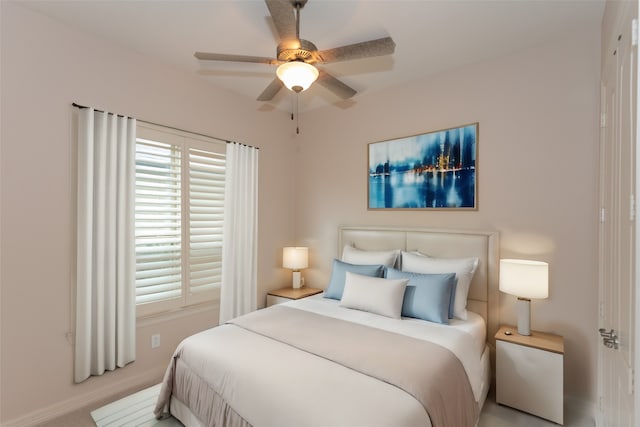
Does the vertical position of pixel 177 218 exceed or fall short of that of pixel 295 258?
it exceeds it

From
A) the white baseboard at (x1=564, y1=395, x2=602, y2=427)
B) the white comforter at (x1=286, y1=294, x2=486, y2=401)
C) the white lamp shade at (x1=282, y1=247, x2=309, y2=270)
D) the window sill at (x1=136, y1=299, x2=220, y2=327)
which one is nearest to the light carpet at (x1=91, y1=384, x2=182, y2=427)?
the window sill at (x1=136, y1=299, x2=220, y2=327)

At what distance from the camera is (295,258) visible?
3926mm

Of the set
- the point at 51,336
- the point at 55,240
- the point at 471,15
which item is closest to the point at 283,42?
the point at 471,15

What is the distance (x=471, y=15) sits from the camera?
225 cm

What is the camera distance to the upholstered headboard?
2.78 m

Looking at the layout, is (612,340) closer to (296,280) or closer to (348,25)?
(348,25)

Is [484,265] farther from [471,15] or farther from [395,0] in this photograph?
[395,0]

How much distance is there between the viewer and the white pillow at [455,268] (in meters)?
2.60

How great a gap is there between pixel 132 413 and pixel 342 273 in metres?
2.02

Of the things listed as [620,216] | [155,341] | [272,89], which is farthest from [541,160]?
[155,341]

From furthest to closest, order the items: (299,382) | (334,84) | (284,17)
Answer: (334,84)
(284,17)
(299,382)

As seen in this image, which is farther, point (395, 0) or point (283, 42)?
point (395, 0)

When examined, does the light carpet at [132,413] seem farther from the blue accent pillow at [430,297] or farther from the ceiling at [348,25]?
the ceiling at [348,25]

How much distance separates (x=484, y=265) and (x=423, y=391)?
165 centimetres
